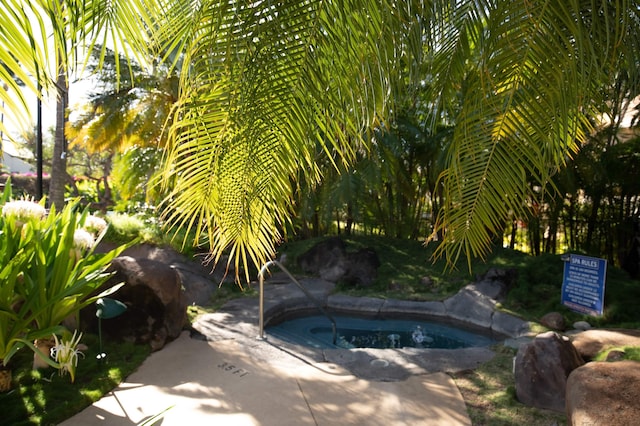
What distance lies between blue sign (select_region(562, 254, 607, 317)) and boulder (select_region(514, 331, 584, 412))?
2635 mm

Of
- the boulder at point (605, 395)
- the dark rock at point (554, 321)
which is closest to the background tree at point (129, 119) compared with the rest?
the dark rock at point (554, 321)

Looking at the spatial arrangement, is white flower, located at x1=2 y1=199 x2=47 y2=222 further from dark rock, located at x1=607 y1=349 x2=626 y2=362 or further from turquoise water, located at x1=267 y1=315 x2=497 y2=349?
dark rock, located at x1=607 y1=349 x2=626 y2=362

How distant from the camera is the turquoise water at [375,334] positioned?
708cm

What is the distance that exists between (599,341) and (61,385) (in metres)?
4.90

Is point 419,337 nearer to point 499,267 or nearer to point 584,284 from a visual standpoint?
point 499,267

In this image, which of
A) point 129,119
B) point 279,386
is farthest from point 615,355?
point 129,119

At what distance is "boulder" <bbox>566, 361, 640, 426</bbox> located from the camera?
2588 millimetres

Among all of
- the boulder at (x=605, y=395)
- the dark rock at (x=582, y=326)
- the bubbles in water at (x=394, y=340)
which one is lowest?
the bubbles in water at (x=394, y=340)

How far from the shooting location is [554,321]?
6.16 m

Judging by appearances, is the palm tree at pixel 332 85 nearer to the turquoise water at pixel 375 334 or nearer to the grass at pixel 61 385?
the grass at pixel 61 385

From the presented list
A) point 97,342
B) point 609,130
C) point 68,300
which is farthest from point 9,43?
point 609,130

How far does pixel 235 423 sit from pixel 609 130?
26.3ft

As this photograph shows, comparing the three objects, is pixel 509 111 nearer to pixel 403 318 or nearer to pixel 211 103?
pixel 211 103

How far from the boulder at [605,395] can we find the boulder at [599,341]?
125 centimetres
